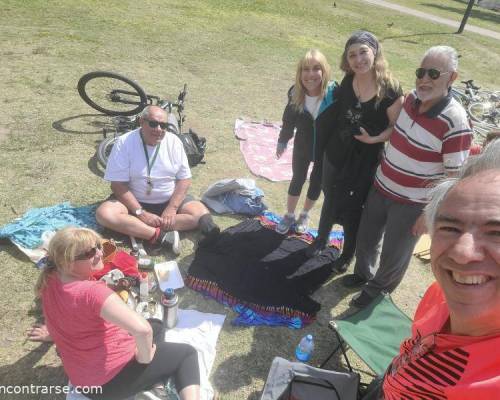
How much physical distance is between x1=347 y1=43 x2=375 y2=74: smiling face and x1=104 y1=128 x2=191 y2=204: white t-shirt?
2.11 metres

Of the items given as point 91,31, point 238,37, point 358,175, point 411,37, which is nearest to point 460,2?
point 411,37

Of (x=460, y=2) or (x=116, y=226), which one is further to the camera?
(x=460, y=2)

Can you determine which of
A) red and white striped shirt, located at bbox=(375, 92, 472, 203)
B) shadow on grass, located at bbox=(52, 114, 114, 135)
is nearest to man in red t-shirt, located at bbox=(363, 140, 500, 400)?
red and white striped shirt, located at bbox=(375, 92, 472, 203)

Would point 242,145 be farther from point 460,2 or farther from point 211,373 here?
point 460,2

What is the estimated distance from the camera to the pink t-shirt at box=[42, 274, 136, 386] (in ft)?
7.55

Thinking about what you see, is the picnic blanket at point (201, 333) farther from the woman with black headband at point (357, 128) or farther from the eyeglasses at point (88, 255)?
the woman with black headband at point (357, 128)

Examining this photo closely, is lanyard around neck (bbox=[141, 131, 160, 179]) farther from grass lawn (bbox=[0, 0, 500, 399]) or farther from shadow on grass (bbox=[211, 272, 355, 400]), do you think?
shadow on grass (bbox=[211, 272, 355, 400])

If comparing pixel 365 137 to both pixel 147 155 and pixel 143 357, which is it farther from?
pixel 143 357

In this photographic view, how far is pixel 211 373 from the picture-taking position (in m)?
3.11

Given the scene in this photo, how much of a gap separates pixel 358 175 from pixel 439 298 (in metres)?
1.85

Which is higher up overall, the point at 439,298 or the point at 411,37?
the point at 411,37

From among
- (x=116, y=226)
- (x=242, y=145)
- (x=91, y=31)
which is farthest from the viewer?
(x=91, y=31)

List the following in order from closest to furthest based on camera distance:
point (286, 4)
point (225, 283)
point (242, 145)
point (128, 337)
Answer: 1. point (128, 337)
2. point (225, 283)
3. point (242, 145)
4. point (286, 4)

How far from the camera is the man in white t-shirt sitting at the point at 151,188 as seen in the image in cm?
412
